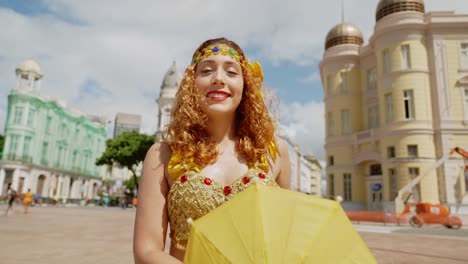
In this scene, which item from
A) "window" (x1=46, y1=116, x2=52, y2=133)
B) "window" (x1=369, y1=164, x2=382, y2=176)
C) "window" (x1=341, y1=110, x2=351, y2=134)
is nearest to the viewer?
"window" (x1=369, y1=164, x2=382, y2=176)

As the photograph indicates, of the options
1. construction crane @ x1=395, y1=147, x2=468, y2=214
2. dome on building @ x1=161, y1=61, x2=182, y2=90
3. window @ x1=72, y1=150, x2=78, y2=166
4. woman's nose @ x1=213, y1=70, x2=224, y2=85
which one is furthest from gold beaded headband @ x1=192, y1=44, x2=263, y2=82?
window @ x1=72, y1=150, x2=78, y2=166

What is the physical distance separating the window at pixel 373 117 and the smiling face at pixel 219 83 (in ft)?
88.7

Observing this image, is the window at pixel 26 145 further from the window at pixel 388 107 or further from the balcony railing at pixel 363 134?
the window at pixel 388 107

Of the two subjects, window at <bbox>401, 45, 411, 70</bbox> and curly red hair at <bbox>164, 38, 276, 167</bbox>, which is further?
window at <bbox>401, 45, 411, 70</bbox>

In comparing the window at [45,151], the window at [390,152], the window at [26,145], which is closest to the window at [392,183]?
the window at [390,152]

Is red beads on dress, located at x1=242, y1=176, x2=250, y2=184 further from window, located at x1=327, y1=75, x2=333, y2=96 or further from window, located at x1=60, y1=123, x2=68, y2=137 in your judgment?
window, located at x1=60, y1=123, x2=68, y2=137

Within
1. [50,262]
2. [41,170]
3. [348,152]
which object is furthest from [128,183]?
[50,262]

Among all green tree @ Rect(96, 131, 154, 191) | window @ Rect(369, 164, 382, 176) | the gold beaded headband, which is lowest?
the gold beaded headband

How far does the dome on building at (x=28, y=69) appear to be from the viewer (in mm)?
41031

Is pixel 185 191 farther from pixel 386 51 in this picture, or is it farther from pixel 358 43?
pixel 358 43

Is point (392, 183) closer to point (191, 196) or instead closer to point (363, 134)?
point (363, 134)

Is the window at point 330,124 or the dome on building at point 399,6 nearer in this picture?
the dome on building at point 399,6

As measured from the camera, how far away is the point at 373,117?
26812mm

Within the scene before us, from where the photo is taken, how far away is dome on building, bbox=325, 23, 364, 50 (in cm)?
2914
